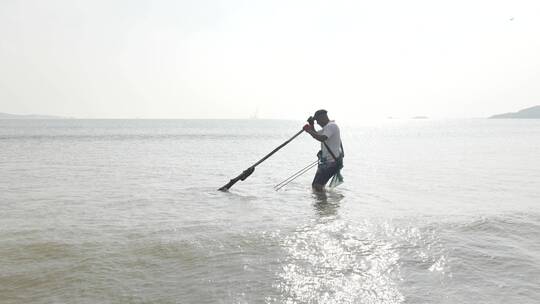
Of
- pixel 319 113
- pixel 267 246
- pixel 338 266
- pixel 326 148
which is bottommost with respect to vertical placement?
pixel 267 246

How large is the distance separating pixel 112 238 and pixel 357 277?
4827mm

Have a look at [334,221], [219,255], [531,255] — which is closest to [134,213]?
[219,255]

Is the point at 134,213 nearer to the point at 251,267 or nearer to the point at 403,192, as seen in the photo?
the point at 251,267

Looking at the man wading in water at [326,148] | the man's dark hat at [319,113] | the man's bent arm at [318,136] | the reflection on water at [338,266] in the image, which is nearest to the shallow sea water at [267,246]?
the reflection on water at [338,266]

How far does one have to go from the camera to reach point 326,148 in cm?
1355

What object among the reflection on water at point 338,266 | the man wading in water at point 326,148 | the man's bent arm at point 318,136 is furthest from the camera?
the man wading in water at point 326,148

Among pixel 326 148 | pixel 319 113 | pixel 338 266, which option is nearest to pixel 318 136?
pixel 326 148

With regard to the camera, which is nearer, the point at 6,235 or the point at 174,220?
the point at 6,235

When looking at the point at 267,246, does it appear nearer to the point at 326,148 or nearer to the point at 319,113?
the point at 326,148

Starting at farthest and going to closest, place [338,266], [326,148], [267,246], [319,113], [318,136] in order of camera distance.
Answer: [326,148], [319,113], [318,136], [267,246], [338,266]

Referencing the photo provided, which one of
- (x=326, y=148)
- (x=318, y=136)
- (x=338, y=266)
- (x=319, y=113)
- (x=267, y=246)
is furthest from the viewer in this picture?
(x=326, y=148)

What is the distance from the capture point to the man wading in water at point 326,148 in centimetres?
1318

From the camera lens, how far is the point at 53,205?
1138cm

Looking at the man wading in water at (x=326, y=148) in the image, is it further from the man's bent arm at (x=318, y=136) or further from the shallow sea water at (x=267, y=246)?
the shallow sea water at (x=267, y=246)
